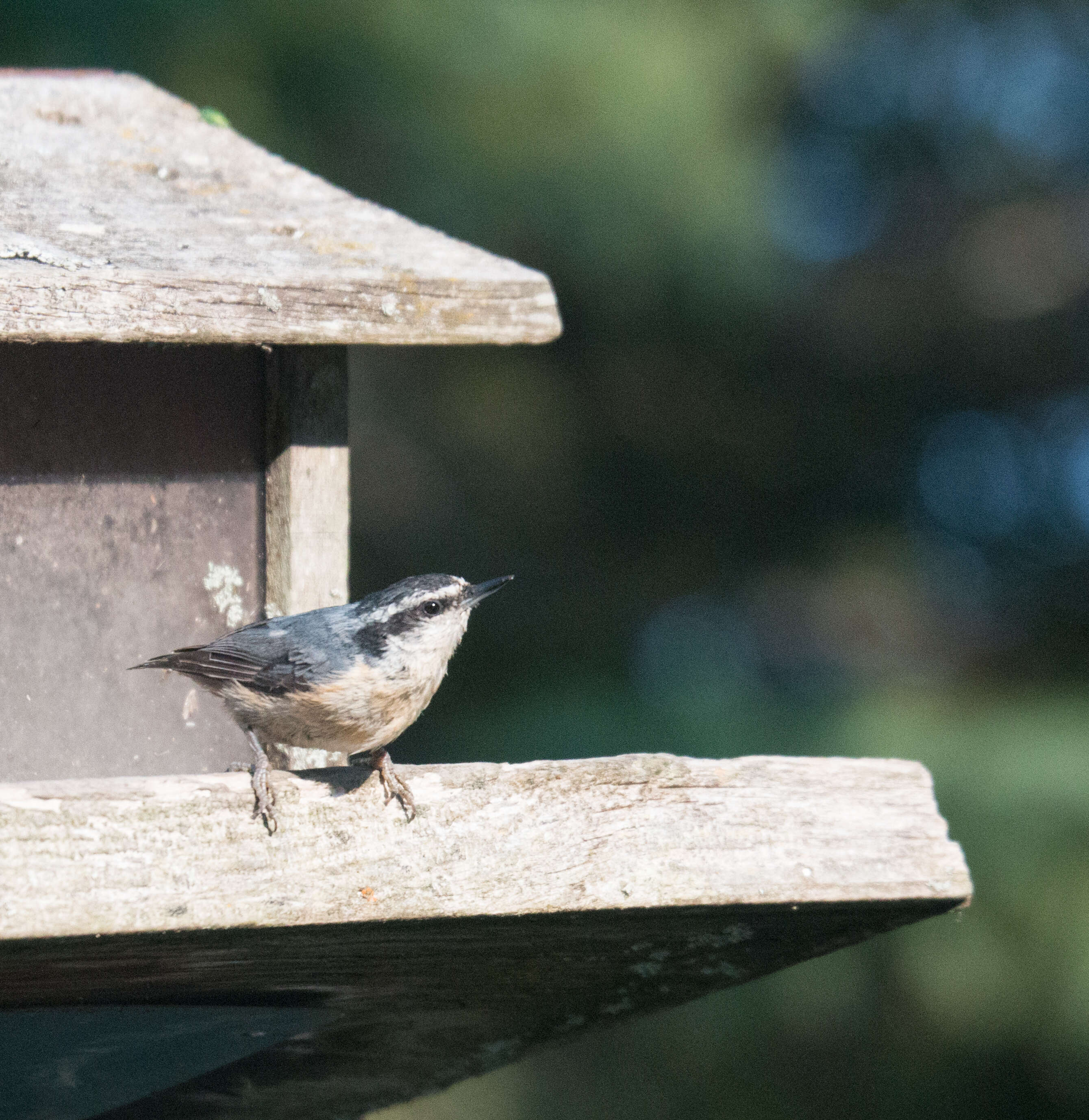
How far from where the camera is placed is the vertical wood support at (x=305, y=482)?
2656 millimetres

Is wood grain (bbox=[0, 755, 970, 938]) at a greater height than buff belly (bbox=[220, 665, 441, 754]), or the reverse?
wood grain (bbox=[0, 755, 970, 938])

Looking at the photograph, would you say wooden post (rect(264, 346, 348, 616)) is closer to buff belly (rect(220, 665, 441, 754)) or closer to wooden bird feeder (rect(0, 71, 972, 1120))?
wooden bird feeder (rect(0, 71, 972, 1120))

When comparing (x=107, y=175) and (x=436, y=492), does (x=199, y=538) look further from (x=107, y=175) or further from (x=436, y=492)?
(x=436, y=492)

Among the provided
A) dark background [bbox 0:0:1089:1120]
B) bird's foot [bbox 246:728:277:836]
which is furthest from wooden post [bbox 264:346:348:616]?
dark background [bbox 0:0:1089:1120]

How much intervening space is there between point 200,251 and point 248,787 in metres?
0.87

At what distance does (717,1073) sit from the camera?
19.4 feet

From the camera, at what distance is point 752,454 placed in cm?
659

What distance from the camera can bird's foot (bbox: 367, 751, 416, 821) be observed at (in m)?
1.99

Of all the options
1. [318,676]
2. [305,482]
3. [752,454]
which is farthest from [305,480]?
[752,454]

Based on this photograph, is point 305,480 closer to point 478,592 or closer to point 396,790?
point 478,592

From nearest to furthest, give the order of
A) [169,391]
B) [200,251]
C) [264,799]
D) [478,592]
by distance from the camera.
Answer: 1. [264,799]
2. [200,251]
3. [169,391]
4. [478,592]

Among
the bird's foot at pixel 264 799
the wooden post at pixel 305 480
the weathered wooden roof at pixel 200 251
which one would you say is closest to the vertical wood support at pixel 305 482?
the wooden post at pixel 305 480

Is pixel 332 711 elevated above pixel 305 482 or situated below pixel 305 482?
below

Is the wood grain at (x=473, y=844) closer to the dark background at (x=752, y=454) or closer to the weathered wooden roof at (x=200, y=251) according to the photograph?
the weathered wooden roof at (x=200, y=251)
